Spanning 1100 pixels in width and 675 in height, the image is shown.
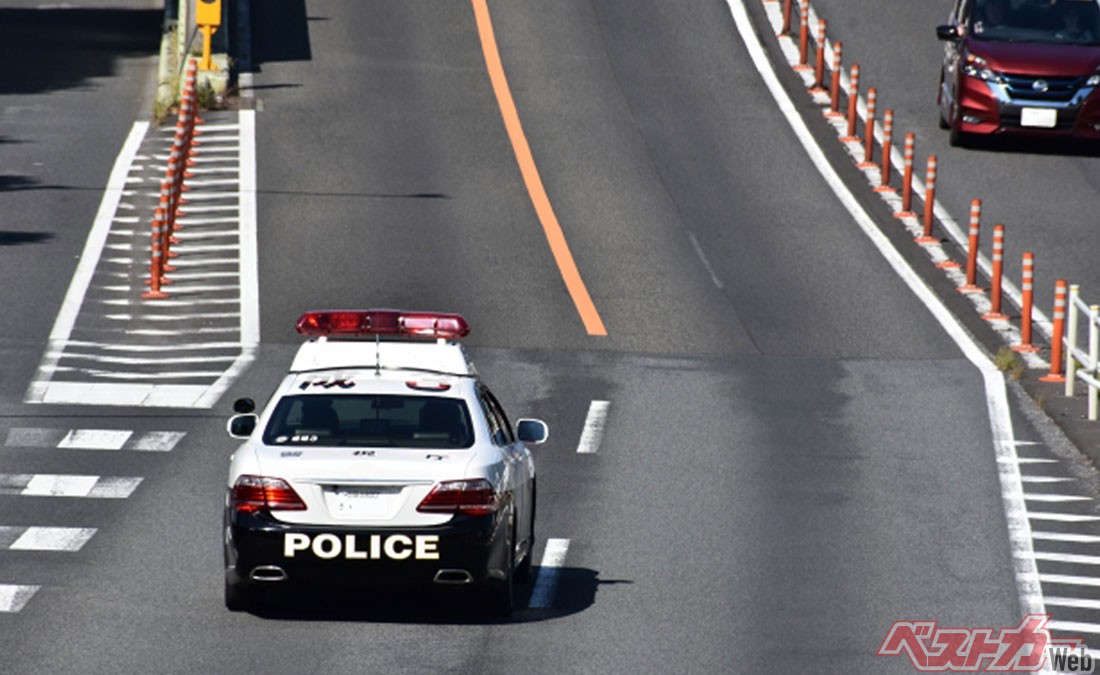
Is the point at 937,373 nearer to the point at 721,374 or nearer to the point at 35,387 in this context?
the point at 721,374

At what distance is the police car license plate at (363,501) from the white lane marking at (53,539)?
3251 mm

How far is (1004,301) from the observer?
27.3 m

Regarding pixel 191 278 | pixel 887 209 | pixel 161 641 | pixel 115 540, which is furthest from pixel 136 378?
pixel 887 209

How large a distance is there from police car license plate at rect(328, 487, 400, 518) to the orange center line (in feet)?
38.7

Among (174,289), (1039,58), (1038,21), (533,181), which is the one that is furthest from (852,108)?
(174,289)

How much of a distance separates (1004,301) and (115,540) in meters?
14.0

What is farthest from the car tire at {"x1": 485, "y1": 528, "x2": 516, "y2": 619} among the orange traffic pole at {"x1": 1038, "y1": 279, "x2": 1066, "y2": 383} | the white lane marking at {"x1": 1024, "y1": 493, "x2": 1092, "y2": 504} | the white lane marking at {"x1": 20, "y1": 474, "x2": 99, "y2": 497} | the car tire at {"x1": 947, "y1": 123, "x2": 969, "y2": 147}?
the car tire at {"x1": 947, "y1": 123, "x2": 969, "y2": 147}

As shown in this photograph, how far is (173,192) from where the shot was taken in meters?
29.7

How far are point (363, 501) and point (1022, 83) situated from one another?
22227 mm

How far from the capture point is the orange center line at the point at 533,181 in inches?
1030

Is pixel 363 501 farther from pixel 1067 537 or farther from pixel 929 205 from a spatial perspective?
pixel 929 205

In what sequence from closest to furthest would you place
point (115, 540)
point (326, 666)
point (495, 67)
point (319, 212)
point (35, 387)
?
point (326, 666), point (115, 540), point (35, 387), point (319, 212), point (495, 67)

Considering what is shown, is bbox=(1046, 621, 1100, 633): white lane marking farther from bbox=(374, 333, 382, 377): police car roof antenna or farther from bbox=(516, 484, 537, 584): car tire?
bbox=(374, 333, 382, 377): police car roof antenna

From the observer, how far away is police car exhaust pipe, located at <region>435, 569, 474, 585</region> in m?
13.4
